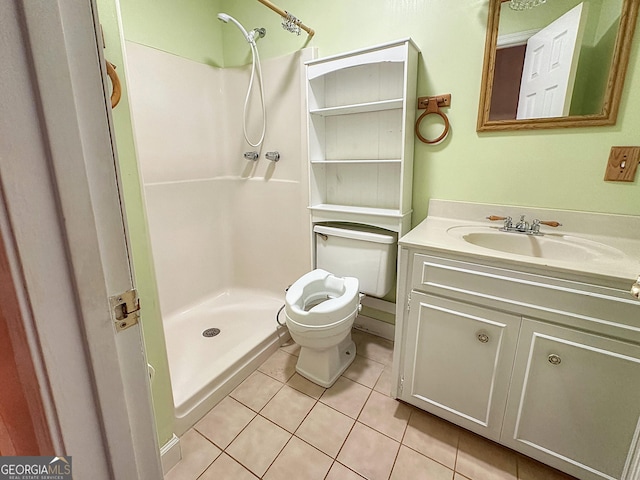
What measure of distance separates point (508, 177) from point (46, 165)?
162cm

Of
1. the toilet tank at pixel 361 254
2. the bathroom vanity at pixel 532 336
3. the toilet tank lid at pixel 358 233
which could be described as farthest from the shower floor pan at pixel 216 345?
the bathroom vanity at pixel 532 336

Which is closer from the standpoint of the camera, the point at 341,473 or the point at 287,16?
the point at 341,473

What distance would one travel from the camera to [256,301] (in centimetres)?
230

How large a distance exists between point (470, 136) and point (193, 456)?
1889 mm

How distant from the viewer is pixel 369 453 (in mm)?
1216

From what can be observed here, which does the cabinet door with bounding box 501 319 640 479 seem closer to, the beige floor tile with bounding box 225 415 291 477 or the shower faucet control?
the beige floor tile with bounding box 225 415 291 477

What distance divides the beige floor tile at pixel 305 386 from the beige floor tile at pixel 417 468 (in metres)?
0.46

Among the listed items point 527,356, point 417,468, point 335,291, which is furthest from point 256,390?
point 527,356

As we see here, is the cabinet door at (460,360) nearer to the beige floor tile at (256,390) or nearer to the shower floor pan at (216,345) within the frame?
the beige floor tile at (256,390)

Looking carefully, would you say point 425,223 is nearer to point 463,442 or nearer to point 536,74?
point 536,74

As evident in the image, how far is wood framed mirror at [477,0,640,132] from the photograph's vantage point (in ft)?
3.74

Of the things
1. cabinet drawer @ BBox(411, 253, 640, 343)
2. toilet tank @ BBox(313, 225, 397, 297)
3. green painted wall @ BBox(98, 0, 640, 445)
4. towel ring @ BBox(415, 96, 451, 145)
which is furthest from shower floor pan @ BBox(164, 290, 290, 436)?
towel ring @ BBox(415, 96, 451, 145)

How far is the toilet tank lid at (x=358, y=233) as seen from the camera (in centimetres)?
160

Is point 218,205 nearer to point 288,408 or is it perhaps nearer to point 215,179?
point 215,179
